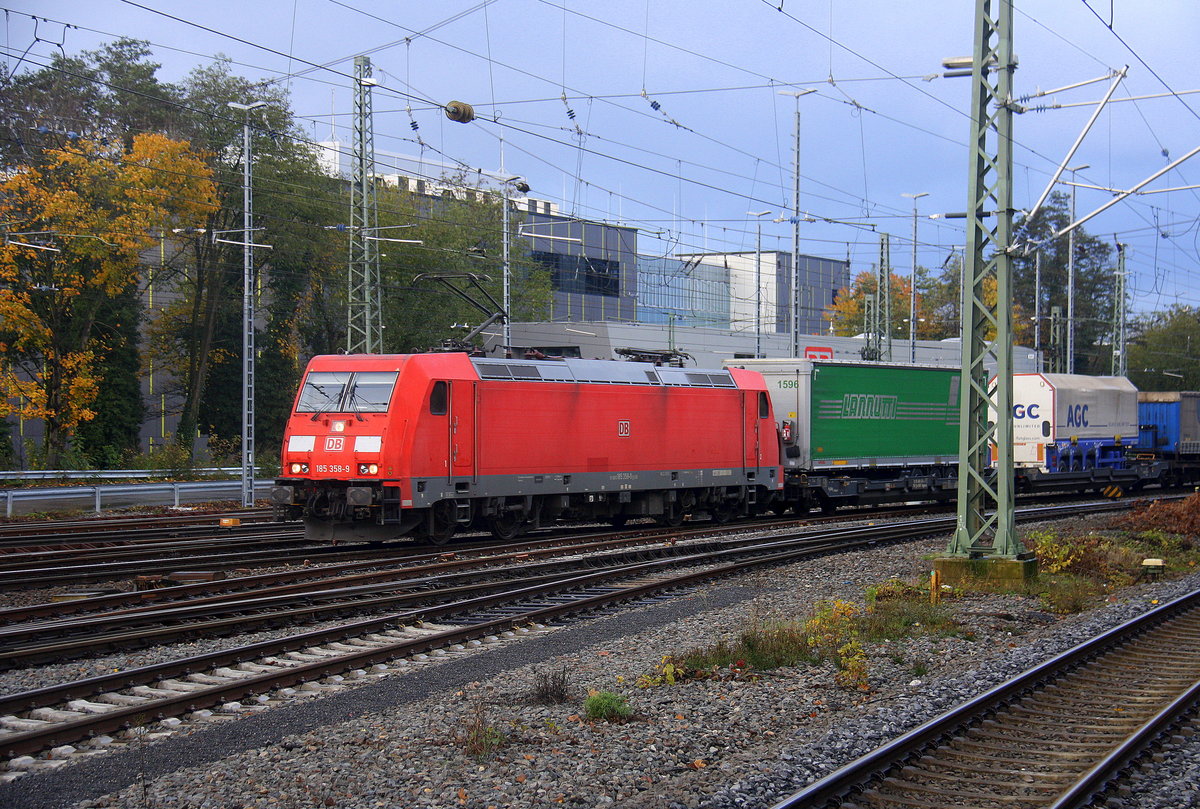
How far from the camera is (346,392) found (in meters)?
17.7

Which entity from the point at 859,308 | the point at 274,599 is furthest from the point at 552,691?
the point at 859,308

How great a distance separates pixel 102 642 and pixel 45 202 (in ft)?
88.9

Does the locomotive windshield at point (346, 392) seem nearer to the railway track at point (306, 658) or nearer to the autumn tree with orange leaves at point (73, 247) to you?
the railway track at point (306, 658)

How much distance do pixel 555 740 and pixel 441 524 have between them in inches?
438

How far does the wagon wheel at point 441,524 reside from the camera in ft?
59.1

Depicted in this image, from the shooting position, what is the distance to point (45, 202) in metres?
32.5

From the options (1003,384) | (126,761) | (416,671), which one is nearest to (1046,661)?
(1003,384)

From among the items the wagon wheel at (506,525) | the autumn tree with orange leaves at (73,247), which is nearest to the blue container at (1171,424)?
the wagon wheel at (506,525)

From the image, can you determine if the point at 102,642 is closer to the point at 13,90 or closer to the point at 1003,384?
the point at 1003,384

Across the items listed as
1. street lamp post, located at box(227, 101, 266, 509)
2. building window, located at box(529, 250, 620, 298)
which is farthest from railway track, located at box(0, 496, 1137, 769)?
building window, located at box(529, 250, 620, 298)

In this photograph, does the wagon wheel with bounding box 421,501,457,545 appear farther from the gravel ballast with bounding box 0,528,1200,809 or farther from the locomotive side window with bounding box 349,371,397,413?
the gravel ballast with bounding box 0,528,1200,809

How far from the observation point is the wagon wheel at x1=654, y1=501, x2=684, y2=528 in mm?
22734

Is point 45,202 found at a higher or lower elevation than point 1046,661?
higher

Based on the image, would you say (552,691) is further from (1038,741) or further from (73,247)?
(73,247)
